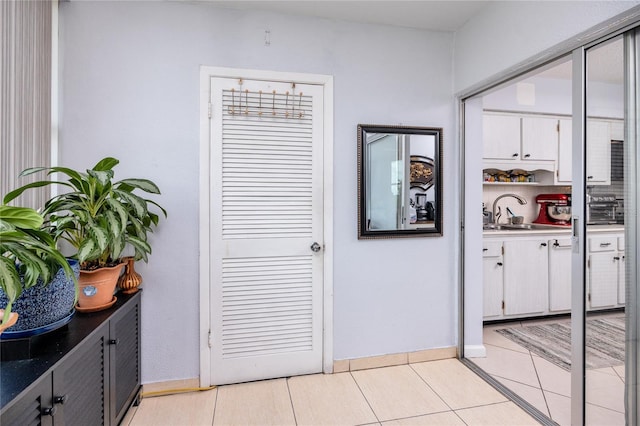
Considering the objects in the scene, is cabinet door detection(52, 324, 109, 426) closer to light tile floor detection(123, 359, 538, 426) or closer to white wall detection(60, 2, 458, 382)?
light tile floor detection(123, 359, 538, 426)

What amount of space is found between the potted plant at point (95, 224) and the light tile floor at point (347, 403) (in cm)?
84

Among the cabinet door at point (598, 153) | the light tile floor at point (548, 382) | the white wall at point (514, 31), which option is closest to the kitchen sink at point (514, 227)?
the light tile floor at point (548, 382)

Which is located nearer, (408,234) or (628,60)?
(628,60)

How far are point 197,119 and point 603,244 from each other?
2.40 metres

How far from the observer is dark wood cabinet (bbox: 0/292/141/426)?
1042 mm

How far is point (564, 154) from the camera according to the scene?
11.9 feet

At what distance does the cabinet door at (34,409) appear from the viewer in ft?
3.15

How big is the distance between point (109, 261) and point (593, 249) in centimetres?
251

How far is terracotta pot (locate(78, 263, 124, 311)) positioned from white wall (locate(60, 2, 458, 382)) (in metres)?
0.45

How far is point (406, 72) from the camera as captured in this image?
2.55 meters

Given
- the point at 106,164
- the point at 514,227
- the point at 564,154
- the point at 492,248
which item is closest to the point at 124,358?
the point at 106,164

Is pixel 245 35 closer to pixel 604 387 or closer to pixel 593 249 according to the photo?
pixel 593 249

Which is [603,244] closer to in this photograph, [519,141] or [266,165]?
[266,165]

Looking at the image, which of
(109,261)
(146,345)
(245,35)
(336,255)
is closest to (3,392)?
(109,261)
